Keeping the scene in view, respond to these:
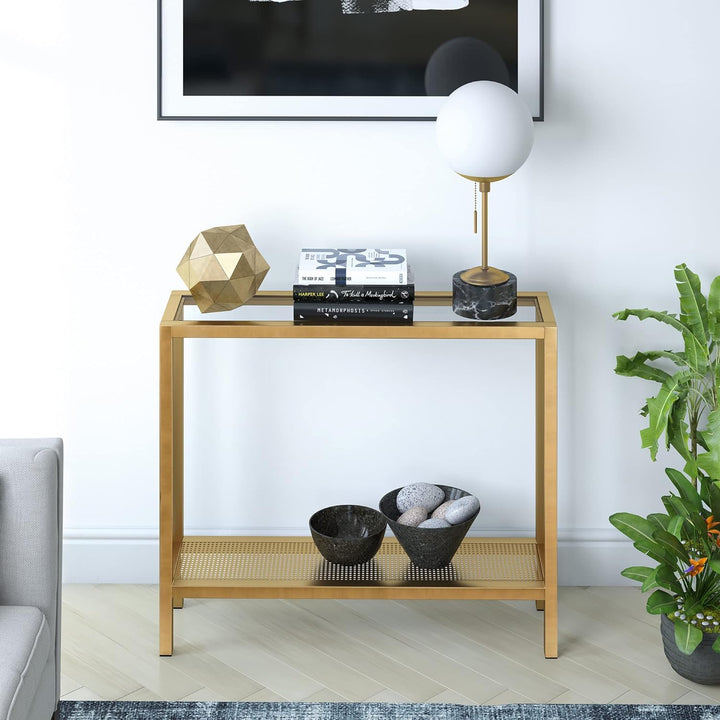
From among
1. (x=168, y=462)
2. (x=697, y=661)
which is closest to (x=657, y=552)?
(x=697, y=661)

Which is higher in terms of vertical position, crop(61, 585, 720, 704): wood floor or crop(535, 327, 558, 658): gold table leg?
crop(535, 327, 558, 658): gold table leg

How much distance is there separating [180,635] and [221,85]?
1.41m

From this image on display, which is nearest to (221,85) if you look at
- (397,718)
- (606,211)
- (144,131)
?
(144,131)

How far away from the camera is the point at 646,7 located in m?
2.78

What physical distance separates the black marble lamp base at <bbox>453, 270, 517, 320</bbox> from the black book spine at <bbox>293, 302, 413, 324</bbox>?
0.46 feet

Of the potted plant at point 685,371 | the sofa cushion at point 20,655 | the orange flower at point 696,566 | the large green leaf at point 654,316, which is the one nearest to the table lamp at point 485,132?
the large green leaf at point 654,316

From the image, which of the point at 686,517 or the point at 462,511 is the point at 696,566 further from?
the point at 462,511

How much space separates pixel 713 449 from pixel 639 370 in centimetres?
35

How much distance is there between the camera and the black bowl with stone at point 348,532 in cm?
277

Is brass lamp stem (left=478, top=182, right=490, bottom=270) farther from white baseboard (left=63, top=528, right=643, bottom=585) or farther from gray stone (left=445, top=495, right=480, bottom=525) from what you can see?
white baseboard (left=63, top=528, right=643, bottom=585)

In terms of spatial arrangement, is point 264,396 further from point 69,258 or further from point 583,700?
point 583,700

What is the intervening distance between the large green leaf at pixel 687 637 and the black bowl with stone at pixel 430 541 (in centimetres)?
56

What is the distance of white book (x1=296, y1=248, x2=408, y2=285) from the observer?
2588 millimetres

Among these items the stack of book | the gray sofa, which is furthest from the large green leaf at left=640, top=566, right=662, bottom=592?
the gray sofa
